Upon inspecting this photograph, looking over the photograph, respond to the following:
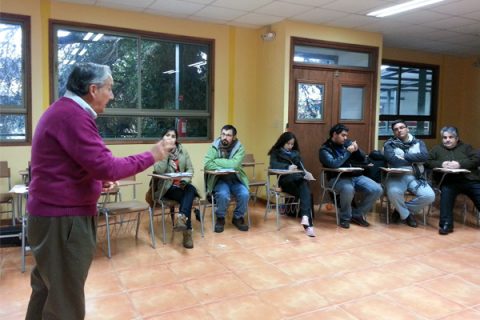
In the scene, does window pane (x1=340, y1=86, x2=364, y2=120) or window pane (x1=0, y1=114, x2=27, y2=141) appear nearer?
window pane (x1=0, y1=114, x2=27, y2=141)

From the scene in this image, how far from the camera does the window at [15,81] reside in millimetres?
4520

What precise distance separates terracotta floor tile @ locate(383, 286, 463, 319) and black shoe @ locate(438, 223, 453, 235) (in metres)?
1.78

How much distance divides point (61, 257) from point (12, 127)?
365 cm

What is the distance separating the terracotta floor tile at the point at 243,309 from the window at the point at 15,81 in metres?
3.31

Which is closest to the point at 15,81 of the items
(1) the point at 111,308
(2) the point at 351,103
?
(1) the point at 111,308

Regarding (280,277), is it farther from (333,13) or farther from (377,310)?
(333,13)

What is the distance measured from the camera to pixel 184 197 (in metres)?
4.13

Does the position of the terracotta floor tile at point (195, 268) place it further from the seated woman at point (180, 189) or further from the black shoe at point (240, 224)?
the black shoe at point (240, 224)

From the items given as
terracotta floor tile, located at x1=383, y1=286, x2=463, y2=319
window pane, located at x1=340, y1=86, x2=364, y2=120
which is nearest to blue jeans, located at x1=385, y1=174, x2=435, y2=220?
window pane, located at x1=340, y1=86, x2=364, y2=120

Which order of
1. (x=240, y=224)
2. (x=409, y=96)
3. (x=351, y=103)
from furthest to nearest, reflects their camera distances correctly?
(x=409, y=96), (x=351, y=103), (x=240, y=224)

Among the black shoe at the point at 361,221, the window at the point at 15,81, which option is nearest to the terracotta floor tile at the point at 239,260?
the black shoe at the point at 361,221

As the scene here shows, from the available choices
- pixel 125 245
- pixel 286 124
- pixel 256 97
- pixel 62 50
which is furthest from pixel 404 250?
pixel 62 50

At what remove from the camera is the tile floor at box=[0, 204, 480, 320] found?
2.64 meters

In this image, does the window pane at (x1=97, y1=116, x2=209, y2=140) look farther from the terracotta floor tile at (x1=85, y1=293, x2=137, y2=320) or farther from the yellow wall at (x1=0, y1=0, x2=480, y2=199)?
the terracotta floor tile at (x1=85, y1=293, x2=137, y2=320)
